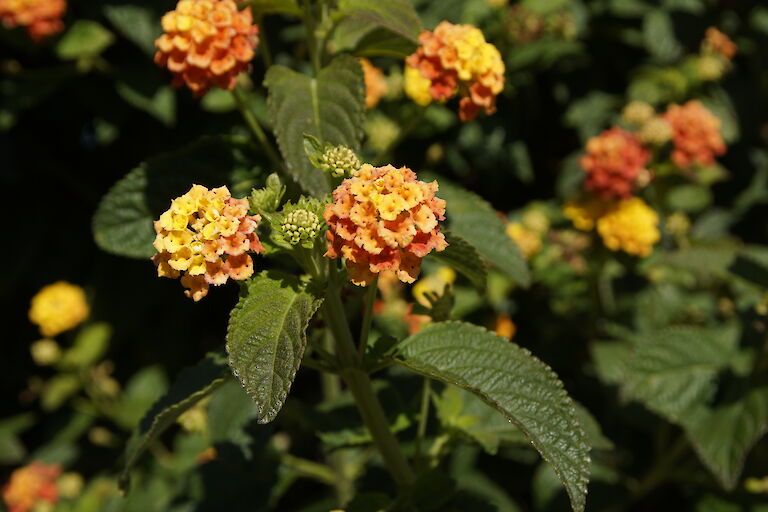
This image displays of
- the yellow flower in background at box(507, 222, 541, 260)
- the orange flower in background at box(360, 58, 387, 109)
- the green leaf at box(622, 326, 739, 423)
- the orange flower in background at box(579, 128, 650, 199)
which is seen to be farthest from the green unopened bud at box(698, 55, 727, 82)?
the orange flower in background at box(360, 58, 387, 109)

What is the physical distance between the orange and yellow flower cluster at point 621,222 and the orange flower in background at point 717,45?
0.67 m

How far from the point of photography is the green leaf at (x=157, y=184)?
1260 millimetres

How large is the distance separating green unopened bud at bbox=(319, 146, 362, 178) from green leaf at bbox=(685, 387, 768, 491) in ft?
3.31

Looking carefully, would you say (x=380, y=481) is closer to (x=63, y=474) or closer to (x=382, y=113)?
(x=382, y=113)

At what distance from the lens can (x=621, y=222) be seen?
6.44 ft

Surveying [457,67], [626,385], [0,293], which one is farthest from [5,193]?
[626,385]

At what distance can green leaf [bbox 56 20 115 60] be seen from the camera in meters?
1.96

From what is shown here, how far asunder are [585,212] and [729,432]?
27.1 inches

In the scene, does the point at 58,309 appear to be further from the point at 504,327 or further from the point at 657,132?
the point at 657,132

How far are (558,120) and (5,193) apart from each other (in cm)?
174

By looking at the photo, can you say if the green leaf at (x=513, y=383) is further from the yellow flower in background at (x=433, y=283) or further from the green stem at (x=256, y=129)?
the yellow flower in background at (x=433, y=283)

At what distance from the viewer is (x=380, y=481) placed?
4.86ft

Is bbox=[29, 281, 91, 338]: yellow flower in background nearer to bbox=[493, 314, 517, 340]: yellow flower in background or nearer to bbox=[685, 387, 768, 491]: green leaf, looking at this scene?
bbox=[493, 314, 517, 340]: yellow flower in background

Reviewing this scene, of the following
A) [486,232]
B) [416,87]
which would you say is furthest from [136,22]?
[486,232]
